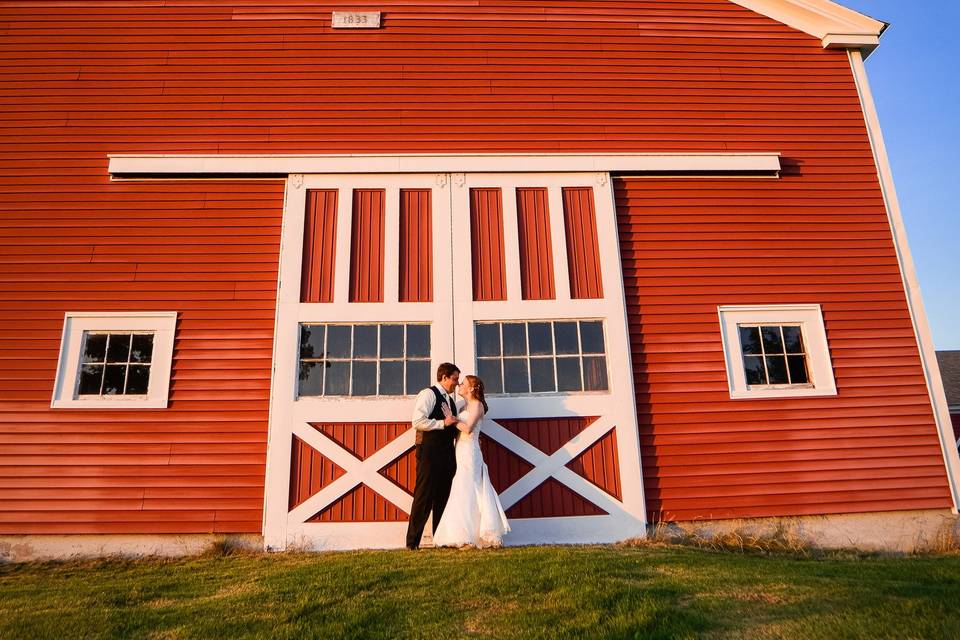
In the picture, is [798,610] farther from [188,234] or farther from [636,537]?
[188,234]

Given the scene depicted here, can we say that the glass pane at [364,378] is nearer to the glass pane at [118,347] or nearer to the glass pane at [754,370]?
the glass pane at [118,347]

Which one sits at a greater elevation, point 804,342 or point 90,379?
point 804,342

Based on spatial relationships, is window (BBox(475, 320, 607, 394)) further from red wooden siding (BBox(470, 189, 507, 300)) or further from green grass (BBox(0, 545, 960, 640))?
green grass (BBox(0, 545, 960, 640))

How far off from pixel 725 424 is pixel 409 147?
199 inches

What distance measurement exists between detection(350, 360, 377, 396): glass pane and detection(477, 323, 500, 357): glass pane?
1220 millimetres

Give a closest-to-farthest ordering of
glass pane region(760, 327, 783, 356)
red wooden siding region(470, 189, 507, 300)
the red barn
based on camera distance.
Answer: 1. the red barn
2. red wooden siding region(470, 189, 507, 300)
3. glass pane region(760, 327, 783, 356)

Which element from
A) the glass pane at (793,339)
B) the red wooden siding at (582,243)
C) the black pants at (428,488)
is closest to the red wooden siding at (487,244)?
the red wooden siding at (582,243)

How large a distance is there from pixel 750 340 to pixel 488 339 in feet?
10.4

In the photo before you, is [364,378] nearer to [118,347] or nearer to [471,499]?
[471,499]

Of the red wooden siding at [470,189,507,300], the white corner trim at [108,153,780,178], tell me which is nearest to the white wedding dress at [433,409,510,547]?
the red wooden siding at [470,189,507,300]

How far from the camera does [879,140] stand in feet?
25.7

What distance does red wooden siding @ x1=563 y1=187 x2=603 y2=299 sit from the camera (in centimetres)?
700

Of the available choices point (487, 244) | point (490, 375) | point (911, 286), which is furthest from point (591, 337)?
point (911, 286)

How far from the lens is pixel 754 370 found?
6.97 meters
